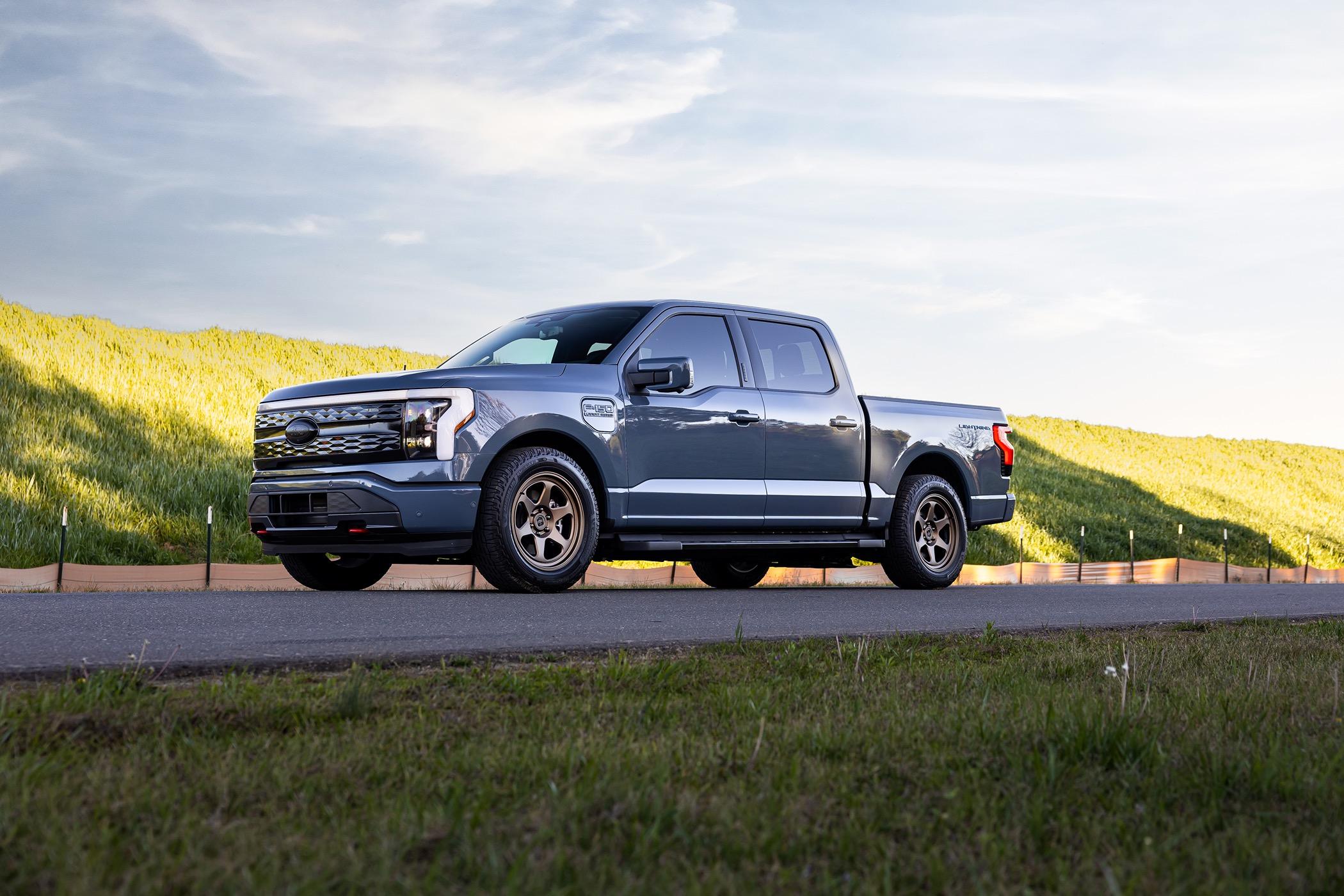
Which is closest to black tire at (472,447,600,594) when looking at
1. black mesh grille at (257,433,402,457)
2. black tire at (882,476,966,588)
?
black mesh grille at (257,433,402,457)

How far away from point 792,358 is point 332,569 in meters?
3.91

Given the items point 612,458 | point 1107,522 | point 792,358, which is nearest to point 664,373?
point 612,458

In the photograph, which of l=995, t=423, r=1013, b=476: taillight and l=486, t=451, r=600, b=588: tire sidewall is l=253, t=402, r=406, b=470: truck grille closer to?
l=486, t=451, r=600, b=588: tire sidewall

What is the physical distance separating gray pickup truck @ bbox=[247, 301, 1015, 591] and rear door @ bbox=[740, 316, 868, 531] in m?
0.02

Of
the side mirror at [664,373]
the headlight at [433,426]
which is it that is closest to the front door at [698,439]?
the side mirror at [664,373]

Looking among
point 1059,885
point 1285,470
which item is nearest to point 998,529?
point 1059,885

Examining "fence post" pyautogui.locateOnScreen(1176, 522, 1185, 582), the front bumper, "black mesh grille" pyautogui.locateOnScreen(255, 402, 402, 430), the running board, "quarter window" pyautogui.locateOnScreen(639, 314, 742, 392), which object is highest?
"quarter window" pyautogui.locateOnScreen(639, 314, 742, 392)

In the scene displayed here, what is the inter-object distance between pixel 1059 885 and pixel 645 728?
4.84 feet

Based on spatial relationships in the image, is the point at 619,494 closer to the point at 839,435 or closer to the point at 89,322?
the point at 839,435

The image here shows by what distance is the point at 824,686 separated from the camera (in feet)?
14.4

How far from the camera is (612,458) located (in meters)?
8.55

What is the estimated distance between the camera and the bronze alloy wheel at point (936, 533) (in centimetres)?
1104

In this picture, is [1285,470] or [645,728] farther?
[1285,470]

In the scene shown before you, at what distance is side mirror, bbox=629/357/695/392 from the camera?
8.55 metres
